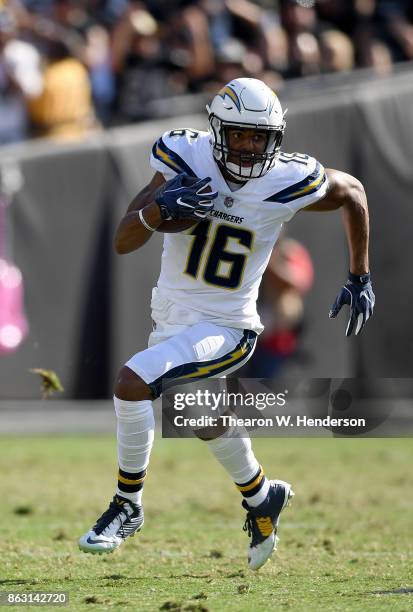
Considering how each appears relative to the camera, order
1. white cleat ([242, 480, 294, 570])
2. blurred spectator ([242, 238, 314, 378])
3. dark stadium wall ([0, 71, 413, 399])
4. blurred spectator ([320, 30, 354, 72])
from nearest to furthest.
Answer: white cleat ([242, 480, 294, 570])
dark stadium wall ([0, 71, 413, 399])
blurred spectator ([242, 238, 314, 378])
blurred spectator ([320, 30, 354, 72])

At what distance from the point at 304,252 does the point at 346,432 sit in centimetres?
375

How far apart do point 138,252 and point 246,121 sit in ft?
14.0

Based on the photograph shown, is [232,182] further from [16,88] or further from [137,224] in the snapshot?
[16,88]

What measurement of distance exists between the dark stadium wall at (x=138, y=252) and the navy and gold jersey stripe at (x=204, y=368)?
3.91 metres

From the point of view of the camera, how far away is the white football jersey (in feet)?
15.5

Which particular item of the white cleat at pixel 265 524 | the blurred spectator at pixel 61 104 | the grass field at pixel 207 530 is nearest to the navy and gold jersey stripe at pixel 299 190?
the white cleat at pixel 265 524

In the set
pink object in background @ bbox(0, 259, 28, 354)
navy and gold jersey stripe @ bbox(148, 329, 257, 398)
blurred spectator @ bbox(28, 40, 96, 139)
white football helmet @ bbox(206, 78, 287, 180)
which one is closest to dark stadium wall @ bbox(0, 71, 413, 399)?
pink object in background @ bbox(0, 259, 28, 354)

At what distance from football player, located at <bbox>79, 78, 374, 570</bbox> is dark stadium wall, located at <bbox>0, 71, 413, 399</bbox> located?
12.6ft

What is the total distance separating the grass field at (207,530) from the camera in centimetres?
440

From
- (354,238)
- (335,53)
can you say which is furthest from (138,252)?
(354,238)

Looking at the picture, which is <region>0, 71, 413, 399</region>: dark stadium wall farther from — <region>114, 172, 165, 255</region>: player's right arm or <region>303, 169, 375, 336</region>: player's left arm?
<region>114, 172, 165, 255</region>: player's right arm

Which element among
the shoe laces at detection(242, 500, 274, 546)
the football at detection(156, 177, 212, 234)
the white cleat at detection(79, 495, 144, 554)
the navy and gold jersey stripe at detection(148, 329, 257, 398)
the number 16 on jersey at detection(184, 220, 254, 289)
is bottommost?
the shoe laces at detection(242, 500, 274, 546)

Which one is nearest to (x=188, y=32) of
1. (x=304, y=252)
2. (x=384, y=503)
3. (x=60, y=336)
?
(x=304, y=252)

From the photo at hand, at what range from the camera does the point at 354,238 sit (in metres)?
5.02
